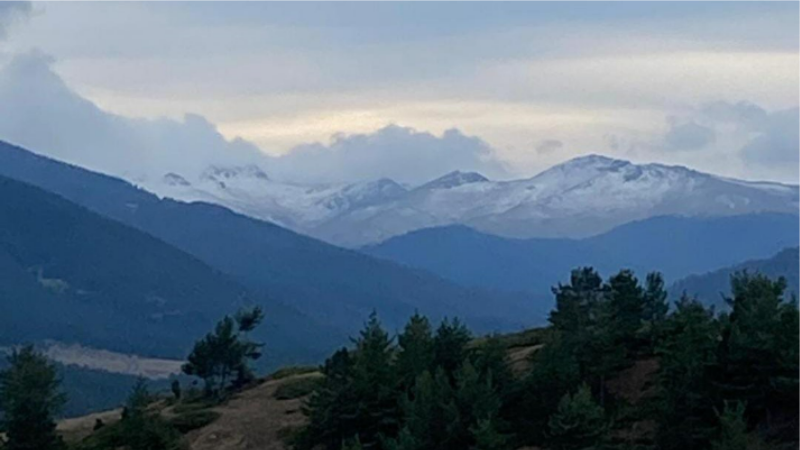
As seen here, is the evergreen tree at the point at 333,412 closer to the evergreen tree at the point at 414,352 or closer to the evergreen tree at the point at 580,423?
the evergreen tree at the point at 414,352

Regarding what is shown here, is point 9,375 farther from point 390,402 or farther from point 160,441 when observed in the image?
point 390,402

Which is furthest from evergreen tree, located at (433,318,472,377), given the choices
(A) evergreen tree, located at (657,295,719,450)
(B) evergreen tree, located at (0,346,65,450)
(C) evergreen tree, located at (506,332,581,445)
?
(B) evergreen tree, located at (0,346,65,450)

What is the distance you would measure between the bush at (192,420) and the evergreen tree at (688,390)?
1077 inches

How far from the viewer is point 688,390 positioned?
5434cm

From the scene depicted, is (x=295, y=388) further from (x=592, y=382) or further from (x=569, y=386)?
(x=569, y=386)

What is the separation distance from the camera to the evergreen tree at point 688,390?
176ft

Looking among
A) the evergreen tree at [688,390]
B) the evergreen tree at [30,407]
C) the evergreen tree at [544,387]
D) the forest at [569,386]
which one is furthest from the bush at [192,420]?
the evergreen tree at [688,390]

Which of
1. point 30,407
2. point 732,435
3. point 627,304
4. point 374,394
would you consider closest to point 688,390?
point 732,435

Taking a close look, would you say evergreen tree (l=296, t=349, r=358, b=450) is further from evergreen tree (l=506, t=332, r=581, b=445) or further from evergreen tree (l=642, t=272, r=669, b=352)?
evergreen tree (l=642, t=272, r=669, b=352)

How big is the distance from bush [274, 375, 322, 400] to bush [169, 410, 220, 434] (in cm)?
470

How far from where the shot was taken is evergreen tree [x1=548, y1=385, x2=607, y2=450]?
53031 millimetres

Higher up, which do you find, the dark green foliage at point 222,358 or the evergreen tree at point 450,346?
the dark green foliage at point 222,358

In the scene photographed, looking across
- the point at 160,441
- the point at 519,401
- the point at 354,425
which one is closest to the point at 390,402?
the point at 354,425

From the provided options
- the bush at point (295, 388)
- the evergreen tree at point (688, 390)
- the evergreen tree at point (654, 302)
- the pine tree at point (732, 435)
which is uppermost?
the evergreen tree at point (654, 302)
